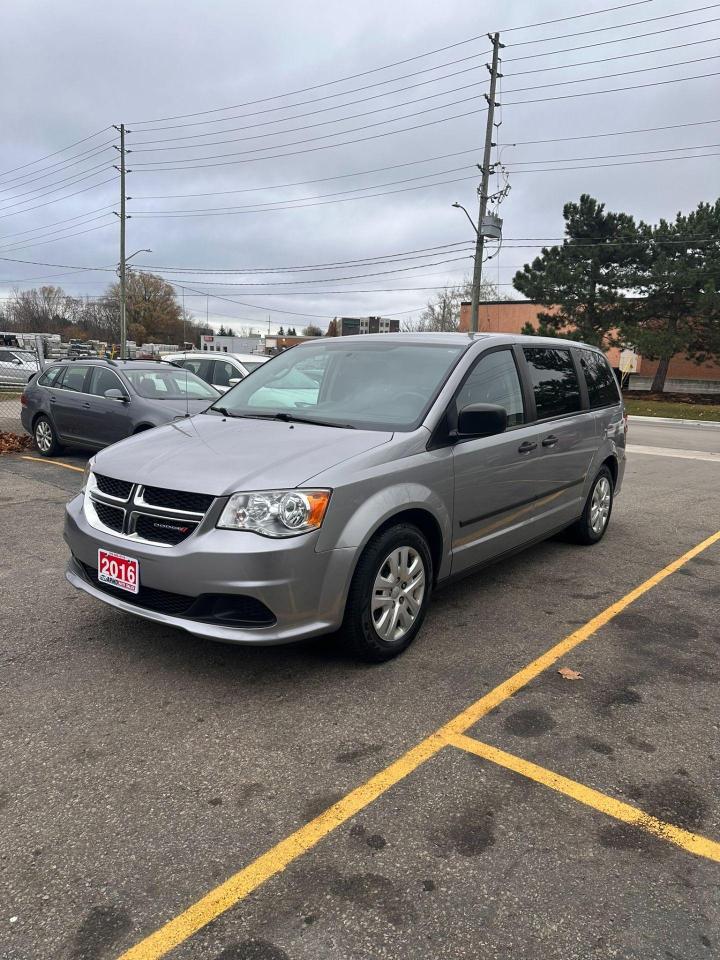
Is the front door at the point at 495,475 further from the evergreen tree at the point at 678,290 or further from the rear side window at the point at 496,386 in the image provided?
the evergreen tree at the point at 678,290

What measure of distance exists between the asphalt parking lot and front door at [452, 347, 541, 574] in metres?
0.51

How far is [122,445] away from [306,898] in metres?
2.69

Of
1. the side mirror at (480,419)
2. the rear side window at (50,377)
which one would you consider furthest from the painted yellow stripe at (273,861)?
the rear side window at (50,377)

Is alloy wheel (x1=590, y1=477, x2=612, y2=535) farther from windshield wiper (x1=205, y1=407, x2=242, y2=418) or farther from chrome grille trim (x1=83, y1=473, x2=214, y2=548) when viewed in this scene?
chrome grille trim (x1=83, y1=473, x2=214, y2=548)

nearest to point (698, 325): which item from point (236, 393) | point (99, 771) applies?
point (236, 393)

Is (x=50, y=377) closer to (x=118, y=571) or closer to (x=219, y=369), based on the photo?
(x=219, y=369)

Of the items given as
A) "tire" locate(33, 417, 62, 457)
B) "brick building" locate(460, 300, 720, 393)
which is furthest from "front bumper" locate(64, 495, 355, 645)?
"brick building" locate(460, 300, 720, 393)

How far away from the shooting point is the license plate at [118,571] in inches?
131

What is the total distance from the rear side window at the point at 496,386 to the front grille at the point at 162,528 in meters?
1.78

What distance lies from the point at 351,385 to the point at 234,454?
1113 mm

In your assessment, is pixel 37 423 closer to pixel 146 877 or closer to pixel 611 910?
pixel 146 877

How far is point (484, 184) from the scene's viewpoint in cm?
2739

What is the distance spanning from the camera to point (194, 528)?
10.6 ft

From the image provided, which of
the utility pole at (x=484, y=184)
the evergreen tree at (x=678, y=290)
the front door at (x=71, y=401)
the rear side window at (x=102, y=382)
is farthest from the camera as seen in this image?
the evergreen tree at (x=678, y=290)
